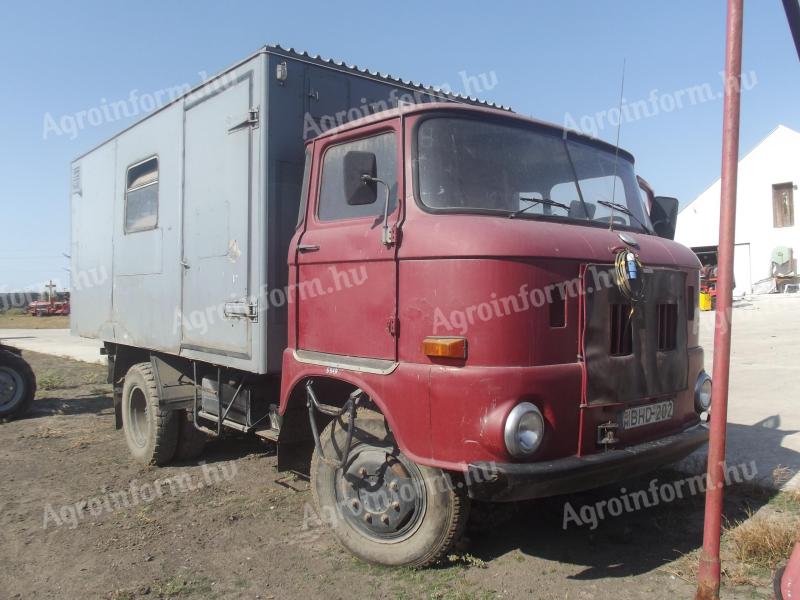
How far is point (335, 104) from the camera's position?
16.1 ft

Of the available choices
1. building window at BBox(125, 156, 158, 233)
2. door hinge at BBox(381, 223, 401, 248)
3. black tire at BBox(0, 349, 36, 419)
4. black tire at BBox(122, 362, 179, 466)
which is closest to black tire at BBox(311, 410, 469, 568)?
door hinge at BBox(381, 223, 401, 248)

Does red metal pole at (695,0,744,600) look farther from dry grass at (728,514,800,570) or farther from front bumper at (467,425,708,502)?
dry grass at (728,514,800,570)

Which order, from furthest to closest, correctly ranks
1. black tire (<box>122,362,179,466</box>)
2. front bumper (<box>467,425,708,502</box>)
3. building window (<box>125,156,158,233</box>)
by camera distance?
building window (<box>125,156,158,233</box>) < black tire (<box>122,362,179,466</box>) < front bumper (<box>467,425,708,502</box>)

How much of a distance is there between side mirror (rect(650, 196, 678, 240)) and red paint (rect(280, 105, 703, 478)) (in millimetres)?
1297

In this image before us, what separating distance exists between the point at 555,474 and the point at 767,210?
25.8 m

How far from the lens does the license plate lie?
369cm

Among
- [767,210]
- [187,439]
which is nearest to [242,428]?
[187,439]

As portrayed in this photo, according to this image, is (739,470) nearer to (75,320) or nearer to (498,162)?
(498,162)

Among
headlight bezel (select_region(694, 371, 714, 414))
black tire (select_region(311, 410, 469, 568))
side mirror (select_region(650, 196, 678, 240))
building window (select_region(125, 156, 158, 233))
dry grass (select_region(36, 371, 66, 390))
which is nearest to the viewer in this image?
black tire (select_region(311, 410, 469, 568))

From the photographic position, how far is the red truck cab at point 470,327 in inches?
130

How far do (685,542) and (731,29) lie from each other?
295cm

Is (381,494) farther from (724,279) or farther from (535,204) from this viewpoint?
(724,279)

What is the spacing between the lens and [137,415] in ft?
21.6

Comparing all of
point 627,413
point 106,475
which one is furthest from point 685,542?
point 106,475
